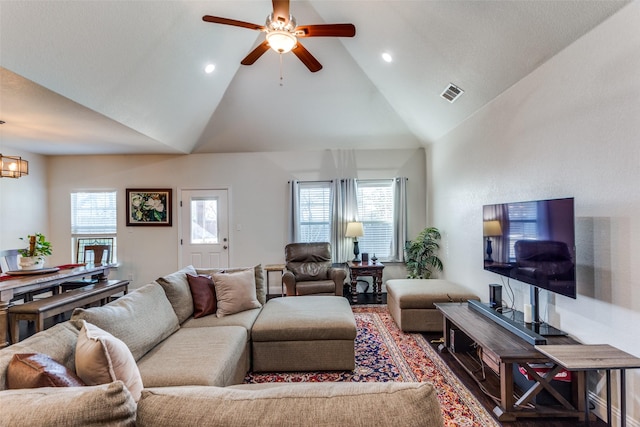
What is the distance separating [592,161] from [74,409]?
3.02m

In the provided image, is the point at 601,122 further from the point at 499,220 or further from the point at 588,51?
the point at 499,220

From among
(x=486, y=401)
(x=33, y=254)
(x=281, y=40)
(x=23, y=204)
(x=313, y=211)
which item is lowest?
(x=486, y=401)

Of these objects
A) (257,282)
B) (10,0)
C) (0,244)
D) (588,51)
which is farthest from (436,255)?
(0,244)

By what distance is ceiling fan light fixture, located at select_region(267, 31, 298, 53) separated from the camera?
246 centimetres

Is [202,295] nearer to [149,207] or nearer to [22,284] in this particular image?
[22,284]

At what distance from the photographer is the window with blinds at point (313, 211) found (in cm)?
568

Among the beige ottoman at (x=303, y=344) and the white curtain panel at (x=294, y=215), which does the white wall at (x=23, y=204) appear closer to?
the white curtain panel at (x=294, y=215)

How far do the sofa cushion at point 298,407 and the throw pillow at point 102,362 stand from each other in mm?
664

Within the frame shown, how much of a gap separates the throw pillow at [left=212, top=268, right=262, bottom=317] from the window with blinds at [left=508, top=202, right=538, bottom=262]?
96.9 inches

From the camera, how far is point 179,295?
8.87 feet

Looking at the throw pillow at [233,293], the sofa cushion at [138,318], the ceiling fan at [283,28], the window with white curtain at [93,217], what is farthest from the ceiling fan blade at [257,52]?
the window with white curtain at [93,217]

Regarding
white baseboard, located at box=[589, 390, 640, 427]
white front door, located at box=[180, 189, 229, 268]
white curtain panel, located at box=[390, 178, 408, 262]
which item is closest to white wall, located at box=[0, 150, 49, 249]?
white front door, located at box=[180, 189, 229, 268]

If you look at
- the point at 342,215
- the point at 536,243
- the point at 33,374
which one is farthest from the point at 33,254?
the point at 536,243

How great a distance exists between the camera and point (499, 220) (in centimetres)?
286
